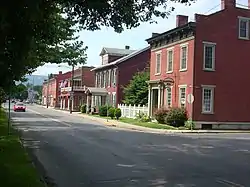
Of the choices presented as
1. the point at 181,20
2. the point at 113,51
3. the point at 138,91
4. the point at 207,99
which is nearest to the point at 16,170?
the point at 207,99

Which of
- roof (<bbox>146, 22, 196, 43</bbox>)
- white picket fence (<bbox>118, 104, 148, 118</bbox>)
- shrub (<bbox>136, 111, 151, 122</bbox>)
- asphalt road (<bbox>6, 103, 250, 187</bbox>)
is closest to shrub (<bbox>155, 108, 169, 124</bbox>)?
shrub (<bbox>136, 111, 151, 122</bbox>)

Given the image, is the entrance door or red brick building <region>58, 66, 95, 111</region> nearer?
the entrance door

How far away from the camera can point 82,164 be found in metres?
13.5

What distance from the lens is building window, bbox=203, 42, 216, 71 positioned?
37938mm

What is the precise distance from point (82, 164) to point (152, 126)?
23.4 m

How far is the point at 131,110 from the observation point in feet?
166

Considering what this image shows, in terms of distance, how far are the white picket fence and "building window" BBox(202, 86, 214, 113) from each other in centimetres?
976

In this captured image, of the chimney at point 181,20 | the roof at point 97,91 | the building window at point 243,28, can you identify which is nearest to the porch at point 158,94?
the chimney at point 181,20

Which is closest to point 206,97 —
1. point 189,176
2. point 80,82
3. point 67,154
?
point 67,154

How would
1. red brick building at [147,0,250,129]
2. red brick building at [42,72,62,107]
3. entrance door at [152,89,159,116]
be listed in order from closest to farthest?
red brick building at [147,0,250,129] < entrance door at [152,89,159,116] < red brick building at [42,72,62,107]

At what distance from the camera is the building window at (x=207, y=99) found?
3759 centimetres

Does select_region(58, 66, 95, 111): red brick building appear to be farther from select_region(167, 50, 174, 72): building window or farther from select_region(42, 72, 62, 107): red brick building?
select_region(167, 50, 174, 72): building window

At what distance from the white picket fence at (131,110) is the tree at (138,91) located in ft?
3.44

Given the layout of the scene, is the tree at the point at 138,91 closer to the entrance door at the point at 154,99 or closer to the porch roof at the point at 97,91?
the entrance door at the point at 154,99
